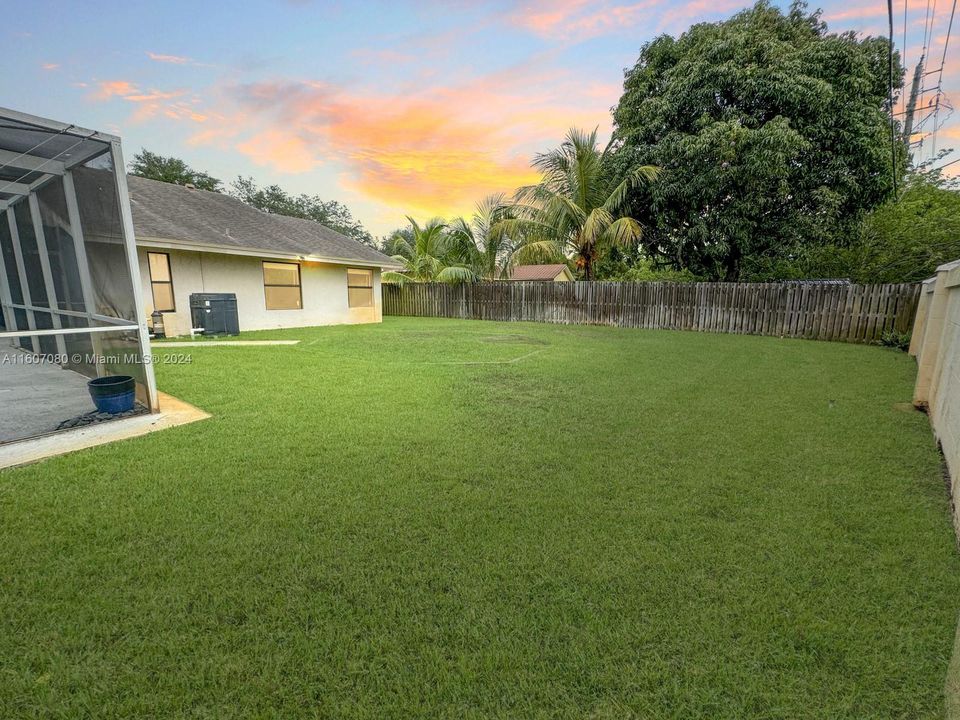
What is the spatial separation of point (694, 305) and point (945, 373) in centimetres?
963

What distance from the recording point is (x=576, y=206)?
13133 millimetres

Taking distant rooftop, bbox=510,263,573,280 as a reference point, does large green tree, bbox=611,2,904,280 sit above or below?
above

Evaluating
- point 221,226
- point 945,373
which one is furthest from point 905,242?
point 221,226

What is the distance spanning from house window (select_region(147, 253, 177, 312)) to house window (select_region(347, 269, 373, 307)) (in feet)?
17.1

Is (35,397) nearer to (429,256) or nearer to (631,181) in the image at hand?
(631,181)

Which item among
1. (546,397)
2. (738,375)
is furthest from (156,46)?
(738,375)

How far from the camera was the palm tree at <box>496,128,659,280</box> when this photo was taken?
12.8 m

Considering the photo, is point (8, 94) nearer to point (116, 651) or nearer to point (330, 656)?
point (116, 651)

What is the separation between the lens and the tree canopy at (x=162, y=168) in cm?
2611

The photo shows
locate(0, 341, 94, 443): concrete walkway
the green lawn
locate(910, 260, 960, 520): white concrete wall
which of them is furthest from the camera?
locate(0, 341, 94, 443): concrete walkway

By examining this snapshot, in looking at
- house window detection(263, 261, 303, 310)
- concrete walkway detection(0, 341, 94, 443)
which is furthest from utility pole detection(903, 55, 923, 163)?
concrete walkway detection(0, 341, 94, 443)

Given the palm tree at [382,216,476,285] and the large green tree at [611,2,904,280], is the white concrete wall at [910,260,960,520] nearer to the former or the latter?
the large green tree at [611,2,904,280]

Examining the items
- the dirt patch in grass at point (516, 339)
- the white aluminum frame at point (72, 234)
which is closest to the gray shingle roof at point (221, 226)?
the white aluminum frame at point (72, 234)

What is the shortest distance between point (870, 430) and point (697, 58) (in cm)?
1305
